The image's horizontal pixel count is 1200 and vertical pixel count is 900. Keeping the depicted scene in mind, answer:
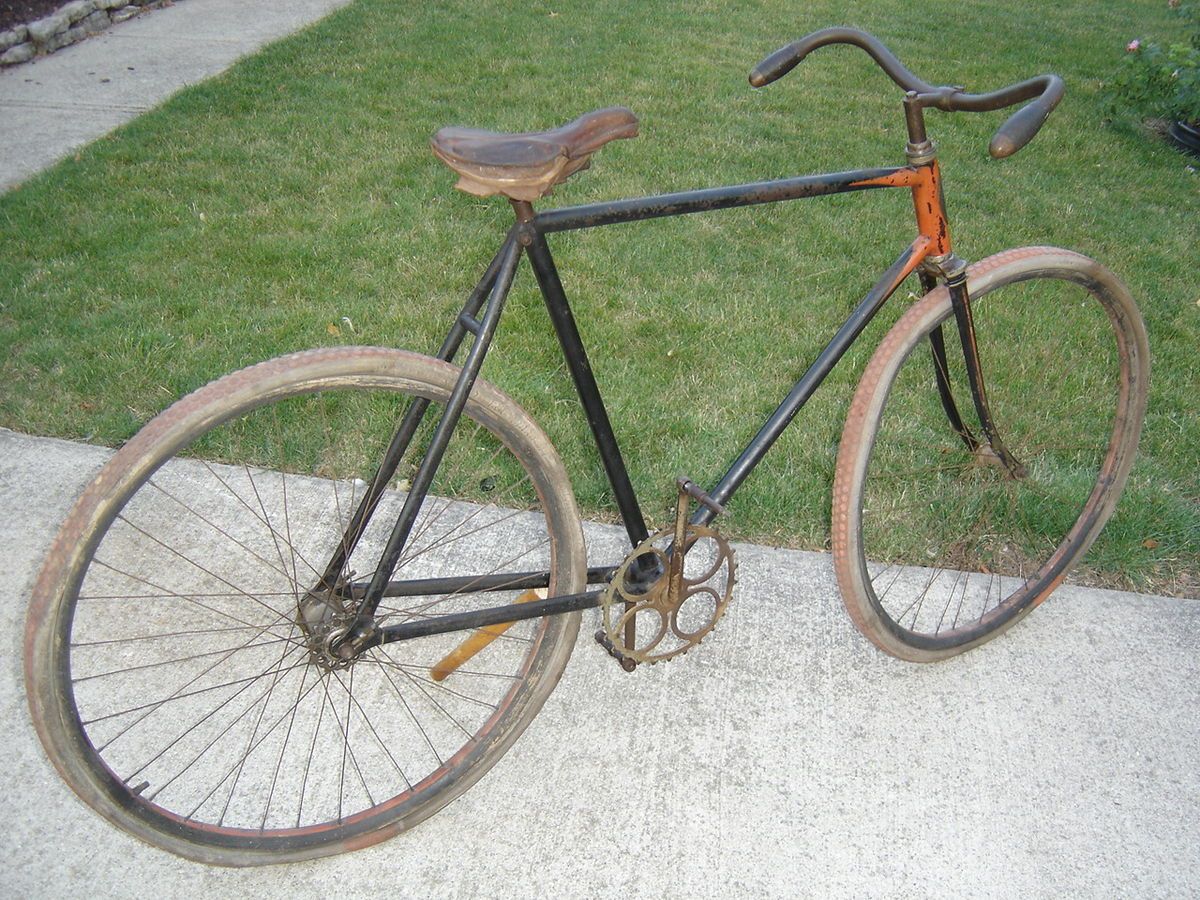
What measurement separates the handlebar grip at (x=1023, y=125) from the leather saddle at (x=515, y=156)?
2.62 feet

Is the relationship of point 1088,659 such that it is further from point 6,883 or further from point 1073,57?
point 1073,57

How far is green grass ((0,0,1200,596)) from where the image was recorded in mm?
3480

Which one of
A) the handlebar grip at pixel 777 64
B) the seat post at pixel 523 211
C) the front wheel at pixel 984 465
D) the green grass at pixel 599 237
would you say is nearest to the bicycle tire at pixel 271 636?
the seat post at pixel 523 211

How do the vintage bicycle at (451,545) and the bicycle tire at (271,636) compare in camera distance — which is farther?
the vintage bicycle at (451,545)

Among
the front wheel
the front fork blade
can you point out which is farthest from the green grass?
the front fork blade

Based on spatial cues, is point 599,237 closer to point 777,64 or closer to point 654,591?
point 777,64

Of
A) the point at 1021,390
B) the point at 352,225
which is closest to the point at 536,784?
the point at 1021,390

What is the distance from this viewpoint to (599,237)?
4805mm

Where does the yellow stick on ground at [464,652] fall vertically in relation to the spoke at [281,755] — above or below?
below

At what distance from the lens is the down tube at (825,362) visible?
2234 millimetres

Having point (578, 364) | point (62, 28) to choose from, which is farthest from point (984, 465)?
point (62, 28)

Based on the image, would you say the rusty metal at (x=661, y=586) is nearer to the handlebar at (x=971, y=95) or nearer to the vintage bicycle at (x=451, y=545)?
the vintage bicycle at (x=451, y=545)

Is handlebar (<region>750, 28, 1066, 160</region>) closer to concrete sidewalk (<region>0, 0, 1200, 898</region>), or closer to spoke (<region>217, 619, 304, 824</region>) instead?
concrete sidewalk (<region>0, 0, 1200, 898</region>)

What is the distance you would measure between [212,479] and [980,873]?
7.90ft
